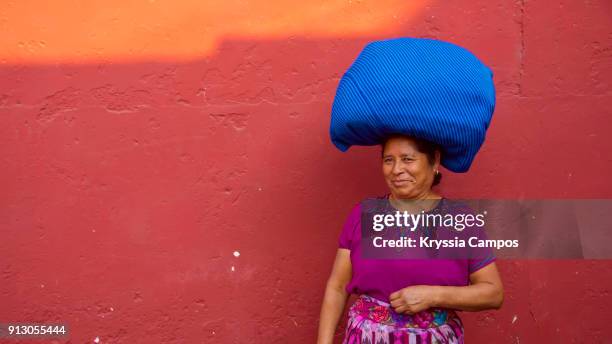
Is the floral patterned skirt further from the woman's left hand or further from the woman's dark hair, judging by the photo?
the woman's dark hair

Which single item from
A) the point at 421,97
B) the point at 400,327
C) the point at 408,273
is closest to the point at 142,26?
the point at 421,97

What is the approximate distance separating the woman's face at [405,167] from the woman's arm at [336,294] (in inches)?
13.3

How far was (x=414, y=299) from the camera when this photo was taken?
2.23 metres

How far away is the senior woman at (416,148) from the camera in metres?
2.24

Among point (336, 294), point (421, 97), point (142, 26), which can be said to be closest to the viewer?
point (421, 97)

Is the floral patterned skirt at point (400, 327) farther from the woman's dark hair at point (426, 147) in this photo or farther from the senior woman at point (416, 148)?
the woman's dark hair at point (426, 147)

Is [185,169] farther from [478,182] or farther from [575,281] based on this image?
[575,281]

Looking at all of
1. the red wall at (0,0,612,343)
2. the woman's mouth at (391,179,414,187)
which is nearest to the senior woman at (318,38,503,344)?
the woman's mouth at (391,179,414,187)

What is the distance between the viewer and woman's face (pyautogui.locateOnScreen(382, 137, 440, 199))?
2312 millimetres

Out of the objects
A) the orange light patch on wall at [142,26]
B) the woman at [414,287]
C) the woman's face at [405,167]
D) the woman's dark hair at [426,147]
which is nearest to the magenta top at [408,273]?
the woman at [414,287]

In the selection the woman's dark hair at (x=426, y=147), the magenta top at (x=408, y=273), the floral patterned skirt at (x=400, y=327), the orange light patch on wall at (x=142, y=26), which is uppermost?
the orange light patch on wall at (x=142, y=26)

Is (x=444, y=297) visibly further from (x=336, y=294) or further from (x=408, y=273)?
(x=336, y=294)

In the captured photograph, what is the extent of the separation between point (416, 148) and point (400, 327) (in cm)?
63

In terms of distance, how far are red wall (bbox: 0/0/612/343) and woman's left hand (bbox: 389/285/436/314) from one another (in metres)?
0.80
